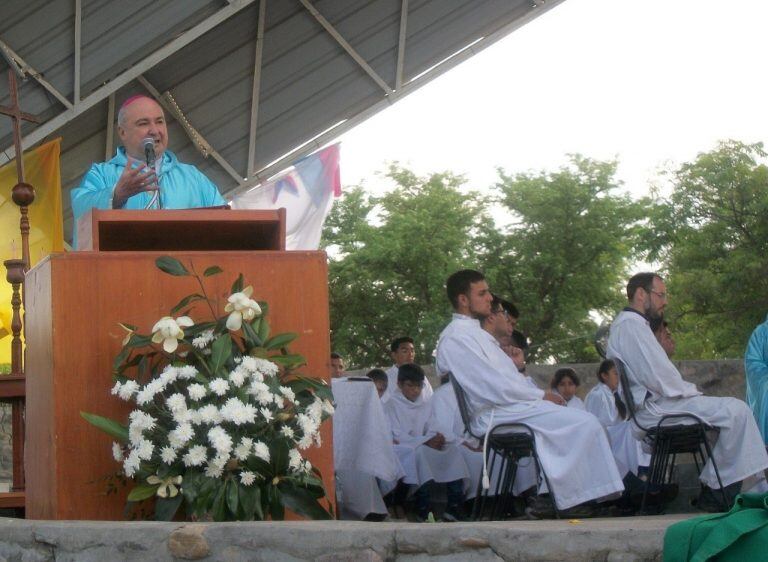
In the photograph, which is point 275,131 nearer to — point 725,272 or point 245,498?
point 725,272

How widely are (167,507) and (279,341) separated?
64 centimetres

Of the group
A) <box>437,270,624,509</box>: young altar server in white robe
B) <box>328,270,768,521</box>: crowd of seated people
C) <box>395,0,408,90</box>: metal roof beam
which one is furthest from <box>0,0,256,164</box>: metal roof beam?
<box>437,270,624,509</box>: young altar server in white robe

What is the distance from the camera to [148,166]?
4.73 metres

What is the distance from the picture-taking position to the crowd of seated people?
6.18m

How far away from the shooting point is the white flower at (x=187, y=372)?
4082 millimetres

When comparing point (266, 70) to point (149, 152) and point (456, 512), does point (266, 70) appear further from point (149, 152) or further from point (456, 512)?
point (149, 152)

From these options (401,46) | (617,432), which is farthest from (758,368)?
(401,46)

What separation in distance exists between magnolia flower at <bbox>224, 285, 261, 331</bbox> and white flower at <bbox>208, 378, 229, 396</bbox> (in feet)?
0.56

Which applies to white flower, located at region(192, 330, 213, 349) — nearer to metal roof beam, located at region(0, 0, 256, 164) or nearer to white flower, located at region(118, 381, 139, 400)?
white flower, located at region(118, 381, 139, 400)

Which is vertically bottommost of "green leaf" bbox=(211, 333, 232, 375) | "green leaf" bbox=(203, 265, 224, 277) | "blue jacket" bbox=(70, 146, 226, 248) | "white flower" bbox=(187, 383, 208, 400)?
"white flower" bbox=(187, 383, 208, 400)

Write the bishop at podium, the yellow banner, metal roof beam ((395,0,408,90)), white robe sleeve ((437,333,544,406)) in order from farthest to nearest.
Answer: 1. metal roof beam ((395,0,408,90))
2. the yellow banner
3. white robe sleeve ((437,333,544,406))
4. the bishop at podium

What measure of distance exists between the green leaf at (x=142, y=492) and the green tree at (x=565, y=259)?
18459mm

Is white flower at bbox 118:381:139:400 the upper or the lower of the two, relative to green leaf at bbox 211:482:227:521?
upper

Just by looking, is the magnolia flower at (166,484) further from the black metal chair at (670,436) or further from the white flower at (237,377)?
the black metal chair at (670,436)
